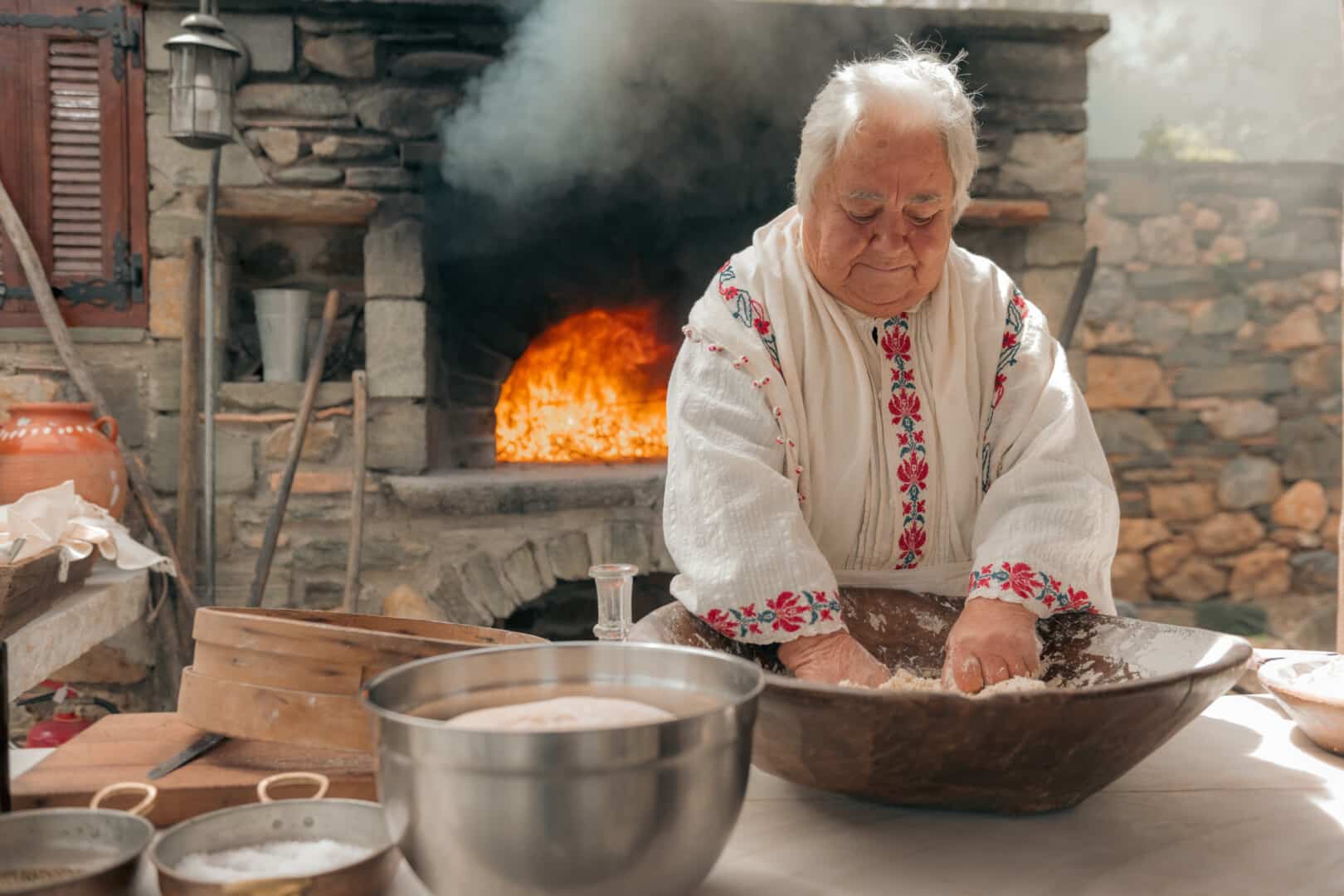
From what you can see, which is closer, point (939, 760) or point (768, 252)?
point (939, 760)

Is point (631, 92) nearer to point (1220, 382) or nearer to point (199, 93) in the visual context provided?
point (199, 93)

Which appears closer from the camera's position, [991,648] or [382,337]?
[991,648]

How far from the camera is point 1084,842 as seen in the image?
2.92 ft

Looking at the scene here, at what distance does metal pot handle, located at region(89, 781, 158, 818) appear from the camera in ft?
2.78

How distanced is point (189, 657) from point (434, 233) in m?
1.75

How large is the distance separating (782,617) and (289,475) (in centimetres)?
280

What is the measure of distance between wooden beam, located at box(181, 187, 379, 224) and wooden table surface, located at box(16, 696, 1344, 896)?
3151 mm

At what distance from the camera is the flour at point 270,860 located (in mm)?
709

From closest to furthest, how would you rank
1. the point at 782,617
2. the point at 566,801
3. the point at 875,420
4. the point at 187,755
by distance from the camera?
1. the point at 566,801
2. the point at 187,755
3. the point at 782,617
4. the point at 875,420

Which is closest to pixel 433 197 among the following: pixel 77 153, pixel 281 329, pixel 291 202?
pixel 291 202

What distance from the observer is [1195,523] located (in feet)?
17.8

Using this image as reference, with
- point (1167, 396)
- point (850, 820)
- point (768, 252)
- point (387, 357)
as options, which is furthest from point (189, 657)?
point (1167, 396)

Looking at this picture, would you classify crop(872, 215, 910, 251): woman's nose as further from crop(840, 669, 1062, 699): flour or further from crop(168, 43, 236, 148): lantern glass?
crop(168, 43, 236, 148): lantern glass

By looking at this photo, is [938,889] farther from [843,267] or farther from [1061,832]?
[843,267]
